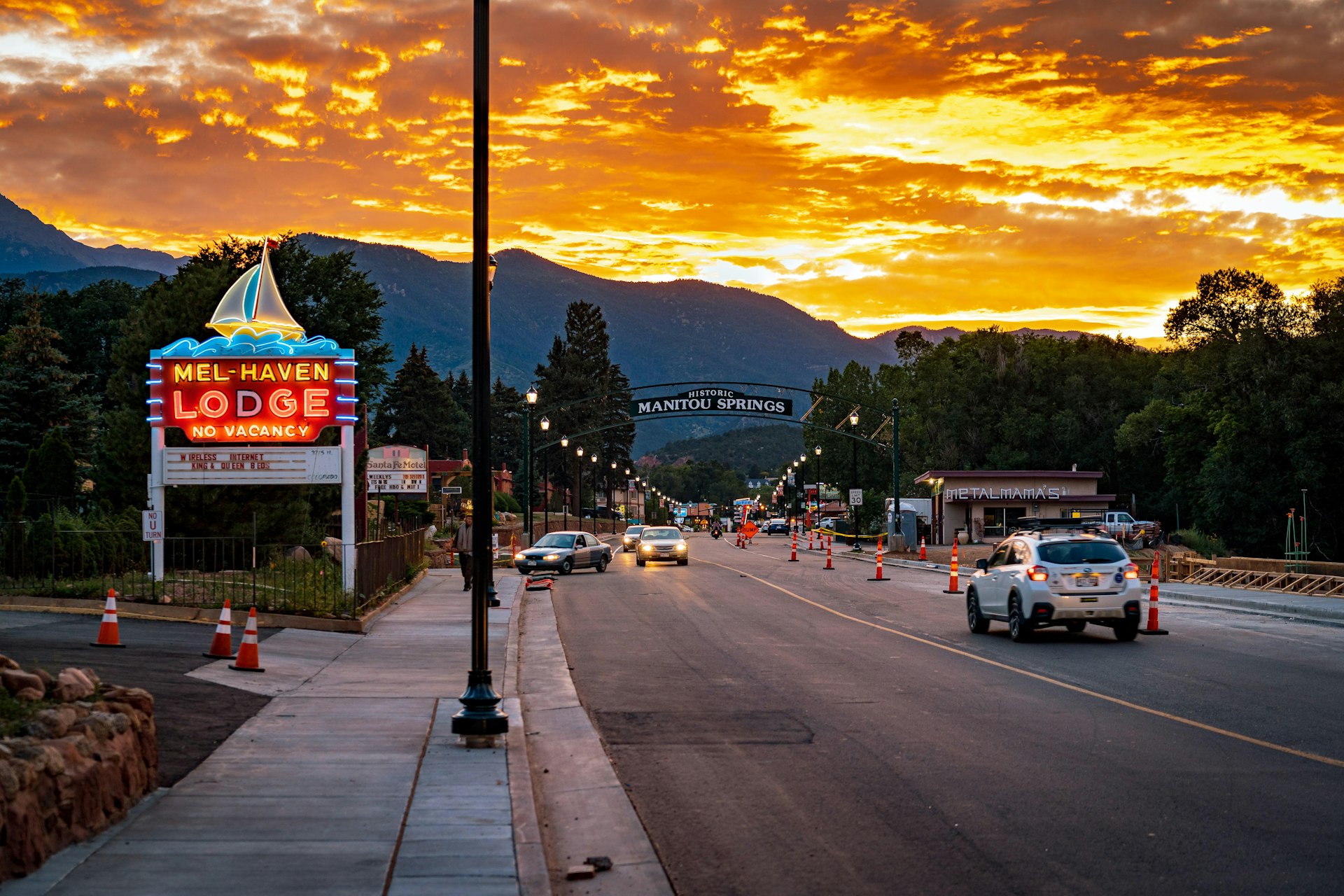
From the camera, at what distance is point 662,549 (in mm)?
51188

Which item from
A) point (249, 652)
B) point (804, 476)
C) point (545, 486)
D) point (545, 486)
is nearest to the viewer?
point (249, 652)

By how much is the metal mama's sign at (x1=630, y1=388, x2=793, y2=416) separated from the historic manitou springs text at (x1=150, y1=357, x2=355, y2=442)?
135 ft

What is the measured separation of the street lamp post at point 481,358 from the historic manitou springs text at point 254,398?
1597 cm

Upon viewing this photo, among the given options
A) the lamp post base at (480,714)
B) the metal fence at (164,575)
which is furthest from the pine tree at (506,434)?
the lamp post base at (480,714)

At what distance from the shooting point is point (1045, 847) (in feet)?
26.4

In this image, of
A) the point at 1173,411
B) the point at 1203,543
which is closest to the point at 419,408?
the point at 1173,411

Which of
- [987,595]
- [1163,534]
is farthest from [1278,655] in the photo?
[1163,534]

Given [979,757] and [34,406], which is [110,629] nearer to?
[979,757]

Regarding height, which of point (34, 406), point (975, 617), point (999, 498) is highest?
point (34, 406)

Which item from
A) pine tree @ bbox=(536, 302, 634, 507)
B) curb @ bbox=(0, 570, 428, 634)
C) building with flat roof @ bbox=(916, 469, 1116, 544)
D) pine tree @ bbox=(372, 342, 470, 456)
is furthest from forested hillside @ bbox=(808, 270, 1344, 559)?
curb @ bbox=(0, 570, 428, 634)

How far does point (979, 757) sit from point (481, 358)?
5.75 meters

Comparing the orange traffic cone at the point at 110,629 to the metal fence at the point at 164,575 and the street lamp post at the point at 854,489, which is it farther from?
the street lamp post at the point at 854,489

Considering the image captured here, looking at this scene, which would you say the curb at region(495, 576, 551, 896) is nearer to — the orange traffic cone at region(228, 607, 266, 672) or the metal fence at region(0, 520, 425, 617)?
the orange traffic cone at region(228, 607, 266, 672)

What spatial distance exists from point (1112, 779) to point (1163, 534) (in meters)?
90.0
